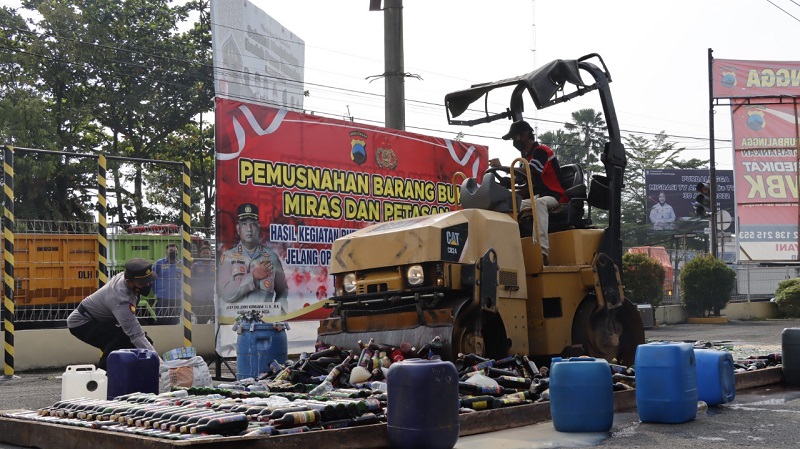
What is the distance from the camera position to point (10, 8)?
1524 inches

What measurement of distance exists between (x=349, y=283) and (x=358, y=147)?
6604 millimetres

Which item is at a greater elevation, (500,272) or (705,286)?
(500,272)

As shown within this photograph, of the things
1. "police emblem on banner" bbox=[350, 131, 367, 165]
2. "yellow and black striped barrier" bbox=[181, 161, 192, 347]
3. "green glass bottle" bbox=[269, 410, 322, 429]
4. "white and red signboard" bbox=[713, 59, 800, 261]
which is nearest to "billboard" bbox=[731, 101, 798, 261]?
"white and red signboard" bbox=[713, 59, 800, 261]

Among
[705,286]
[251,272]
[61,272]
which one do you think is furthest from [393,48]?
[705,286]

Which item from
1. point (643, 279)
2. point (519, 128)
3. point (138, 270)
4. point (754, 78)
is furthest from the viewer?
point (754, 78)

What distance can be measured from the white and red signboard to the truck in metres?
24.9

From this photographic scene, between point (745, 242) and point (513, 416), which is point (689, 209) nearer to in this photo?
point (745, 242)

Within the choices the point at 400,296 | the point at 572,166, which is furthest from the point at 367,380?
the point at 572,166

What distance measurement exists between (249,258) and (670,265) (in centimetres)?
2926

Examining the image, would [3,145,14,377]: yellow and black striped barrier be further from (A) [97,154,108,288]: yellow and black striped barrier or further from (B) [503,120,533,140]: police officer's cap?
(B) [503,120,533,140]: police officer's cap

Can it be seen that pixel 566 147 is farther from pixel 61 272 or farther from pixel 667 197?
pixel 61 272

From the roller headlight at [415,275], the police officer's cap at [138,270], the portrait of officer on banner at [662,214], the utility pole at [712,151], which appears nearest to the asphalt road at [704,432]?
the police officer's cap at [138,270]

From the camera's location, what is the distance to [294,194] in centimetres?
1568

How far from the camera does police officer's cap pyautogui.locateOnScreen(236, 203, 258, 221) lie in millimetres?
14719
